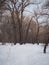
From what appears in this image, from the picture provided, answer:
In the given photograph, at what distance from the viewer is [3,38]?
5384cm

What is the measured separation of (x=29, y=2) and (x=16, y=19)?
3.79 m

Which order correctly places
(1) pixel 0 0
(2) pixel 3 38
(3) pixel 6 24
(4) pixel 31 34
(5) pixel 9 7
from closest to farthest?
(1) pixel 0 0
(5) pixel 9 7
(3) pixel 6 24
(2) pixel 3 38
(4) pixel 31 34

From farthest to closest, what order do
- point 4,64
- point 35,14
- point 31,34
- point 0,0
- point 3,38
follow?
point 31,34
point 3,38
point 35,14
point 0,0
point 4,64

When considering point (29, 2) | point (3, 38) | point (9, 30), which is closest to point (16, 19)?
point (29, 2)

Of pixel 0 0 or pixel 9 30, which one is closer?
pixel 0 0

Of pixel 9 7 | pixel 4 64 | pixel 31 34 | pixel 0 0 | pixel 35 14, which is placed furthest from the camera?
pixel 31 34

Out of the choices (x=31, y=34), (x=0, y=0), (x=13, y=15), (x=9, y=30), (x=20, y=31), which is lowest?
(x=31, y=34)

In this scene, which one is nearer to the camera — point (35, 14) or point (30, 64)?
point (30, 64)

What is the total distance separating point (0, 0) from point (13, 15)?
50.7 ft

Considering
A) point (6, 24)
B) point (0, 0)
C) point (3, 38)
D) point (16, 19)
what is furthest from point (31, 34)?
point (0, 0)

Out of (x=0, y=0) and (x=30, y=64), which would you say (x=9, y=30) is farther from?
(x=30, y=64)

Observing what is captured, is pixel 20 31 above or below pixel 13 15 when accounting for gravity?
below

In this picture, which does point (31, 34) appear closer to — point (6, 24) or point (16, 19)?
point (6, 24)

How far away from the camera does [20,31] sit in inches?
1378
